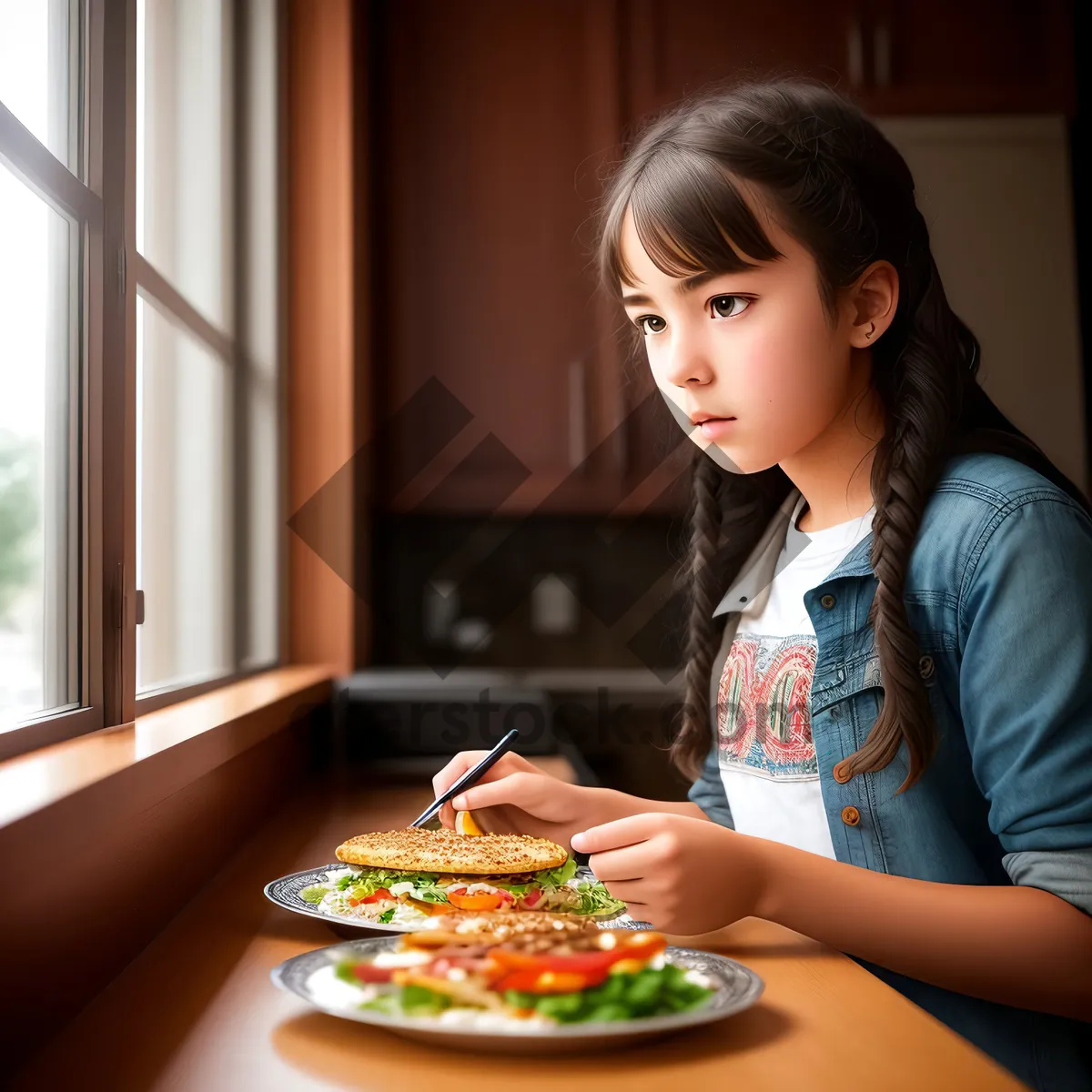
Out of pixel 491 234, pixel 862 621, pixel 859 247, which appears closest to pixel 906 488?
pixel 862 621

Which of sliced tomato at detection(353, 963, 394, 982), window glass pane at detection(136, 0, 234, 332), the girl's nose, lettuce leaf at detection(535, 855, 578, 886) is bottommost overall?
lettuce leaf at detection(535, 855, 578, 886)

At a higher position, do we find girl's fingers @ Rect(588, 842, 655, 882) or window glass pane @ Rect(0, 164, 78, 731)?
window glass pane @ Rect(0, 164, 78, 731)

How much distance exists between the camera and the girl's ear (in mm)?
979

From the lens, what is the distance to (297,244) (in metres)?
2.32

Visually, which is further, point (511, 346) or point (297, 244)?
point (511, 346)

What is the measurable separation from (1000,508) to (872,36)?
7.36 ft

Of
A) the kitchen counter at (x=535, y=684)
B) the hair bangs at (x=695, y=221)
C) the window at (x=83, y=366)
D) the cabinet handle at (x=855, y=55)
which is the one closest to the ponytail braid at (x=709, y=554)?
the hair bangs at (x=695, y=221)

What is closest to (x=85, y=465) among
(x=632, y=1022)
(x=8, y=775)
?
(x=8, y=775)

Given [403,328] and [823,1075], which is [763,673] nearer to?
[823,1075]

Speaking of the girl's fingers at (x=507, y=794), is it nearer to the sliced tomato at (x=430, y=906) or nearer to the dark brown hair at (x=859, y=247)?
the sliced tomato at (x=430, y=906)

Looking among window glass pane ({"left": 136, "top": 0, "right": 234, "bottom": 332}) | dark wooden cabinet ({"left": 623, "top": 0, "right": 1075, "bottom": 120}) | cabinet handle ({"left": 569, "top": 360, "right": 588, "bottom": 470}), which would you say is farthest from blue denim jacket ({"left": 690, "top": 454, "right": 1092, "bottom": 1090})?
dark wooden cabinet ({"left": 623, "top": 0, "right": 1075, "bottom": 120})

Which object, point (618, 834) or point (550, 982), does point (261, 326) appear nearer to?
point (618, 834)

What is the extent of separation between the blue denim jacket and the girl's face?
0.45 feet

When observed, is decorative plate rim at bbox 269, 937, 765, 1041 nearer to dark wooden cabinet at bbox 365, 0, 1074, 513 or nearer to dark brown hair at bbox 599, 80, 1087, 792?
dark brown hair at bbox 599, 80, 1087, 792
